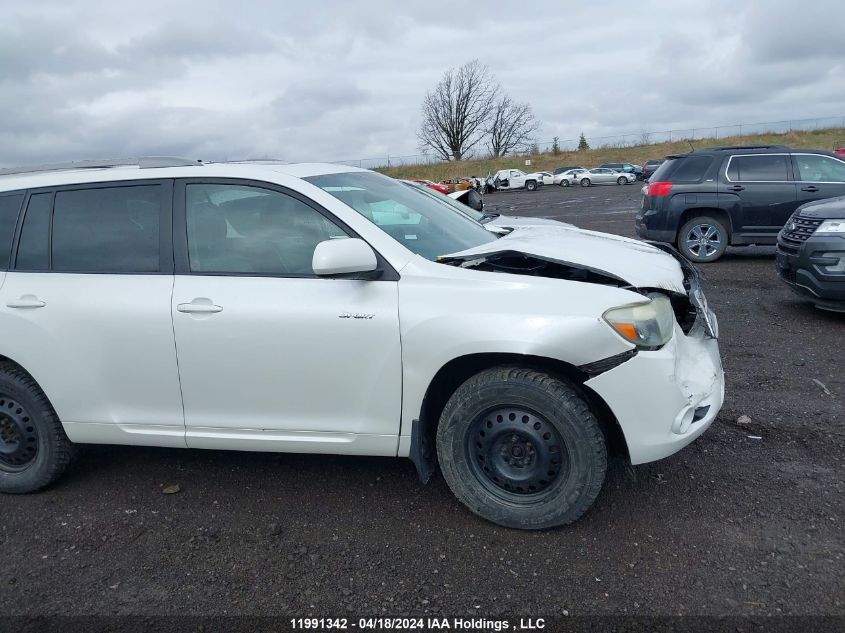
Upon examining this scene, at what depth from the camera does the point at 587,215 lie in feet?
69.7

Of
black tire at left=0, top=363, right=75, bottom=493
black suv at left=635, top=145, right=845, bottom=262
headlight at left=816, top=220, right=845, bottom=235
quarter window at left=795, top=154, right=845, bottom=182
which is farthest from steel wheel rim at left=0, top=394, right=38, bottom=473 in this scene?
quarter window at left=795, top=154, right=845, bottom=182

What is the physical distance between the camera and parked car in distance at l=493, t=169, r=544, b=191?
45.5 metres

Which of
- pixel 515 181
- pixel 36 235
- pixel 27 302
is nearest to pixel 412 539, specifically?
pixel 27 302

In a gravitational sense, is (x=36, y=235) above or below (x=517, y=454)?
above

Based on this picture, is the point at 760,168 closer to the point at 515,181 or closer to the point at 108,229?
the point at 108,229

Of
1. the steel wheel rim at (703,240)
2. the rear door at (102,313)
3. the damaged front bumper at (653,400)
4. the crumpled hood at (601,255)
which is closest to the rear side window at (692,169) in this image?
the steel wheel rim at (703,240)

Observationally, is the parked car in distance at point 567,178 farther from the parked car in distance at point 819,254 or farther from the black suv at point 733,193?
the parked car in distance at point 819,254

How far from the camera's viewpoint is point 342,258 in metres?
3.12

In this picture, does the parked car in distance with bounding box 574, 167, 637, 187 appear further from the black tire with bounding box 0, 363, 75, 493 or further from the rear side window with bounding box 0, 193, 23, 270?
the black tire with bounding box 0, 363, 75, 493

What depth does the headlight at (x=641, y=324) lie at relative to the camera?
9.97ft

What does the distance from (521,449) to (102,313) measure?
2.24 m

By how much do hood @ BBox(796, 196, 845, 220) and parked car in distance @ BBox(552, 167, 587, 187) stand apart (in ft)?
137

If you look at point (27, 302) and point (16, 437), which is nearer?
point (27, 302)

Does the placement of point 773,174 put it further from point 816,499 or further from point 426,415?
point 426,415
